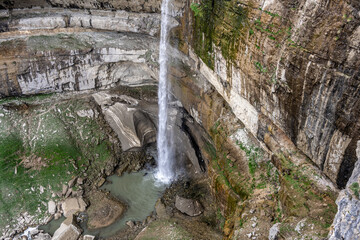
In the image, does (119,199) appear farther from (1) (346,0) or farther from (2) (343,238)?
(1) (346,0)

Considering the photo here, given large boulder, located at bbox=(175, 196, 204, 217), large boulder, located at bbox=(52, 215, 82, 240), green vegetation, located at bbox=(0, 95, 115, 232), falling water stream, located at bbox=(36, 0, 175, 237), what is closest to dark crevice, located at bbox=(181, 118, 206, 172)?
falling water stream, located at bbox=(36, 0, 175, 237)

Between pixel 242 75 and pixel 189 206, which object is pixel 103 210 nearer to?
pixel 189 206

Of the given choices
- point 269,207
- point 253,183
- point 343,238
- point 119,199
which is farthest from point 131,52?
point 343,238

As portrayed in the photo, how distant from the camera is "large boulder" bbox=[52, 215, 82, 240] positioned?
14.3 m

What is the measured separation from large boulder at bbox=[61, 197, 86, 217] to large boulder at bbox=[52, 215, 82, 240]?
71 cm

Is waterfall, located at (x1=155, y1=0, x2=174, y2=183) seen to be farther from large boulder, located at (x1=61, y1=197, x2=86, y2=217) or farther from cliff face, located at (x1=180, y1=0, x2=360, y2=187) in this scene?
cliff face, located at (x1=180, y1=0, x2=360, y2=187)

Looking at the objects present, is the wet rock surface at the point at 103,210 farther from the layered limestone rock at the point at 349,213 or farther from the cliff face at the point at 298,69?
the layered limestone rock at the point at 349,213

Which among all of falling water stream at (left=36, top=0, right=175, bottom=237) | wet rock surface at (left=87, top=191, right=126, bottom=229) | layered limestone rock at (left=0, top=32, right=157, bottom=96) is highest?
layered limestone rock at (left=0, top=32, right=157, bottom=96)

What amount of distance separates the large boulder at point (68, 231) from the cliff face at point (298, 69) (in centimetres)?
1009

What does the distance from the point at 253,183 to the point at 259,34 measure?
6.04m

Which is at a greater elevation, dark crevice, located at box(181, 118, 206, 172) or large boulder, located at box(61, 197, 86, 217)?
dark crevice, located at box(181, 118, 206, 172)

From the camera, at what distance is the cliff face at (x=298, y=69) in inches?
301

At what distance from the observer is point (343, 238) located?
20.5ft

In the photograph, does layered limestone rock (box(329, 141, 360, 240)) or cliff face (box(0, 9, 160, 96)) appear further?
cliff face (box(0, 9, 160, 96))
